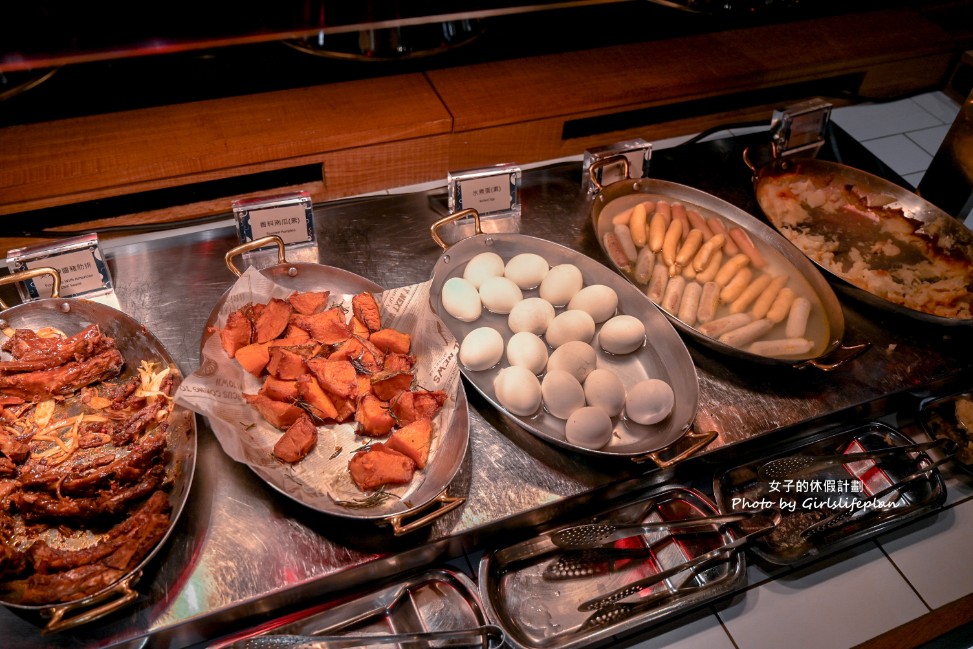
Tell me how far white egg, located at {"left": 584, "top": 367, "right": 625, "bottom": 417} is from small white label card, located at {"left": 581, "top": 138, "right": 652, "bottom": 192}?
2.51ft

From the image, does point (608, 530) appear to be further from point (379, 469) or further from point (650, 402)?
point (379, 469)

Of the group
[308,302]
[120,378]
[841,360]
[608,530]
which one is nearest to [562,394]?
[608,530]

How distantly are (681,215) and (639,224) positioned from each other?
0.16m

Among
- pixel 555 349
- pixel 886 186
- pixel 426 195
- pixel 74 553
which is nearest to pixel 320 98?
pixel 426 195

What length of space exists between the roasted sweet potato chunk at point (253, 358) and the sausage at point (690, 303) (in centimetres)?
102

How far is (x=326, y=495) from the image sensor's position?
4.77 feet

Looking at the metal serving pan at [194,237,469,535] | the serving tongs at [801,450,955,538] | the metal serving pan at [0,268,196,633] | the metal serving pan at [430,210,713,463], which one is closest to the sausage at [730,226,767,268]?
the metal serving pan at [430,210,713,463]

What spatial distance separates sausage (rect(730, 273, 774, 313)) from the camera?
6.43 feet

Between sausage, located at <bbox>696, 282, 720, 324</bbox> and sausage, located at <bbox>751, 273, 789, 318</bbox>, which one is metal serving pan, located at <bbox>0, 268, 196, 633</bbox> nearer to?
sausage, located at <bbox>696, 282, 720, 324</bbox>

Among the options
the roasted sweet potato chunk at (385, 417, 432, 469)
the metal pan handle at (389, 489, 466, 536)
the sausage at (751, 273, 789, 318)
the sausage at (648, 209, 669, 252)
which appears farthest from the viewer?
the sausage at (648, 209, 669, 252)

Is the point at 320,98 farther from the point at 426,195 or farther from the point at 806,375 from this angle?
the point at 806,375

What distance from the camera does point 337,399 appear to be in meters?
1.60

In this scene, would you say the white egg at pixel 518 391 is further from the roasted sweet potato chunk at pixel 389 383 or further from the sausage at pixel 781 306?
the sausage at pixel 781 306

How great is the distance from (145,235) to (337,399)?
1079 millimetres
